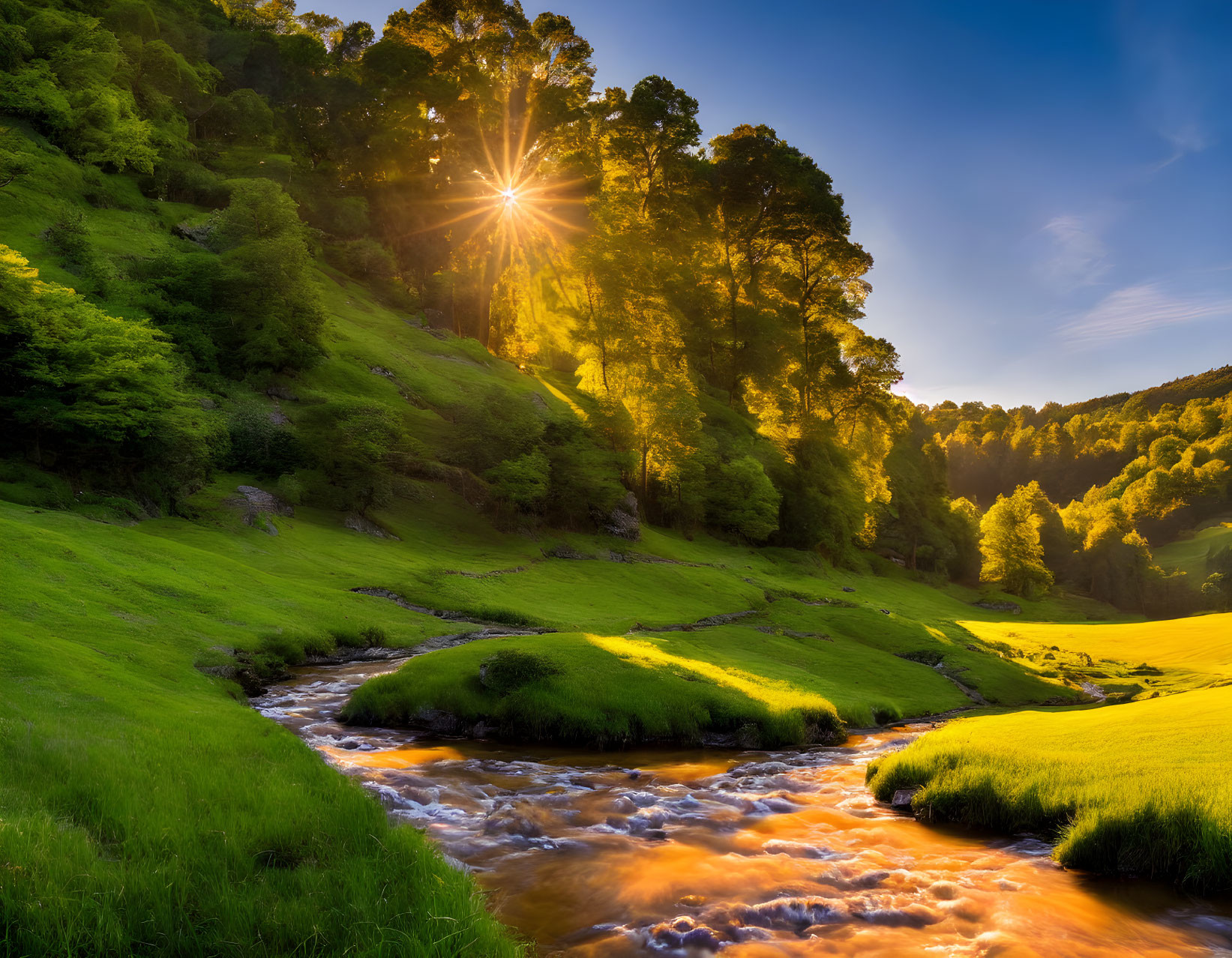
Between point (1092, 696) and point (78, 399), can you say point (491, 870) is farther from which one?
point (1092, 696)

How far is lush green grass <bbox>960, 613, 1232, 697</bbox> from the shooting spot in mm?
39688

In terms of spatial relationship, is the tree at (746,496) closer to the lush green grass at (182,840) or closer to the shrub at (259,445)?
the shrub at (259,445)

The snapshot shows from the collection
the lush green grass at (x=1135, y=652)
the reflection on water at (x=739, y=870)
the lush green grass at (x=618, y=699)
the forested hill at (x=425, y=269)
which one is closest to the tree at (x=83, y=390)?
the forested hill at (x=425, y=269)

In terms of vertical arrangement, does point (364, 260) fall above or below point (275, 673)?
above

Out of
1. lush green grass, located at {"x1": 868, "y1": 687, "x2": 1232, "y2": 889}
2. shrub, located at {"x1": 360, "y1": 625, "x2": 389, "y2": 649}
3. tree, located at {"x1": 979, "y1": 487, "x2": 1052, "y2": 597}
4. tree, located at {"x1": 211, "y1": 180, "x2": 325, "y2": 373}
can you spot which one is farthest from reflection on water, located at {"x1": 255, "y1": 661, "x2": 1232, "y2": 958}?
tree, located at {"x1": 979, "y1": 487, "x2": 1052, "y2": 597}

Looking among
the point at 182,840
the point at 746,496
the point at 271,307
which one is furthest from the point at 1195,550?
the point at 182,840

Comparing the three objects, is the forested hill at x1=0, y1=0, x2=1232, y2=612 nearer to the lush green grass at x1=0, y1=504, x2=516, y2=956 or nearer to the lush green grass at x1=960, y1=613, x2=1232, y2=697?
the lush green grass at x1=0, y1=504, x2=516, y2=956

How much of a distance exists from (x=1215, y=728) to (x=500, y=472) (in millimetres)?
53193

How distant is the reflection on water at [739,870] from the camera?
8.82 meters

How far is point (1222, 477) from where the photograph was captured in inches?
7116

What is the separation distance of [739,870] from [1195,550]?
20296 cm

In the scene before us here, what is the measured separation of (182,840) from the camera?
7074 mm

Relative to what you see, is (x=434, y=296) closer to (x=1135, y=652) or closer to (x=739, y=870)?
(x=1135, y=652)

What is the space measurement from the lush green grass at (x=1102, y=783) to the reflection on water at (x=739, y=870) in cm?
59
